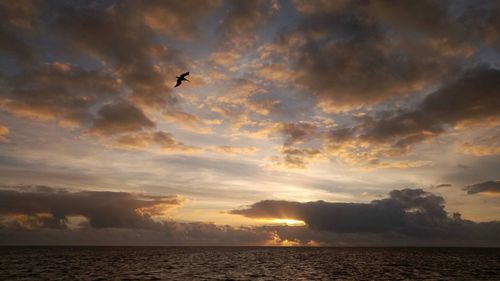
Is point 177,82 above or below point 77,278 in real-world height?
above

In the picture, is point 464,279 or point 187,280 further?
point 464,279

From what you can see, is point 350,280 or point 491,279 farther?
point 491,279

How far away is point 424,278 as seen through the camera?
68188 mm

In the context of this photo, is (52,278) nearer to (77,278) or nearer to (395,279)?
(77,278)

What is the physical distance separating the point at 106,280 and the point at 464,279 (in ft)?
189

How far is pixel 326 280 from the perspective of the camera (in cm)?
6231

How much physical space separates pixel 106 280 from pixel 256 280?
22.3m

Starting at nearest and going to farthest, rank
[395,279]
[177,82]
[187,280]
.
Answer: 1. [177,82]
2. [187,280]
3. [395,279]

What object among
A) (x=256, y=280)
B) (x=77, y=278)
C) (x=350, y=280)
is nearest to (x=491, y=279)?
(x=350, y=280)

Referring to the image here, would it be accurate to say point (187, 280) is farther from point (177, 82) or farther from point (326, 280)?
point (177, 82)

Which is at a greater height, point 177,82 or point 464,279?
point 177,82

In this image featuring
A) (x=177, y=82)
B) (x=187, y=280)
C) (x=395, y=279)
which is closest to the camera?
(x=177, y=82)

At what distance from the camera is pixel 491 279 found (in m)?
67.9

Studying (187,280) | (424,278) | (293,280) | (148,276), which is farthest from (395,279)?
(148,276)
